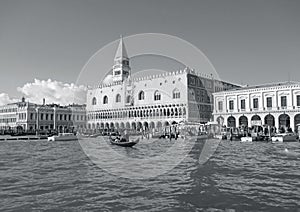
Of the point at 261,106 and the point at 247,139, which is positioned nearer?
the point at 247,139

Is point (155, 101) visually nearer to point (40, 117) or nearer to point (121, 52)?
point (121, 52)

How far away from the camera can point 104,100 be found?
3041 inches

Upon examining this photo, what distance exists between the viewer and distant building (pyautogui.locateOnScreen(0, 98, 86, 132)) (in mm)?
73000

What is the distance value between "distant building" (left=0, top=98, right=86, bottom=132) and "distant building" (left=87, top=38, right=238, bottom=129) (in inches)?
246

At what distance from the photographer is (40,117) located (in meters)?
74.0

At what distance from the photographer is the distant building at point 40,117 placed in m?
73.0

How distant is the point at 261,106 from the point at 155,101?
78.0ft

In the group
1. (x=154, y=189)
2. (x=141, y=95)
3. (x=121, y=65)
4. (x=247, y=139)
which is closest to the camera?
(x=154, y=189)

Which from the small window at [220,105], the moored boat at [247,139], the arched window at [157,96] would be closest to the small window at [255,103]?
the small window at [220,105]

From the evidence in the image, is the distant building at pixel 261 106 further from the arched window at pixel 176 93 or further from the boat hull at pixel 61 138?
the boat hull at pixel 61 138

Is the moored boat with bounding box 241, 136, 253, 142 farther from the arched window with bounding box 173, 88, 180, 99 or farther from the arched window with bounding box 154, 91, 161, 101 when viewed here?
the arched window with bounding box 154, 91, 161, 101

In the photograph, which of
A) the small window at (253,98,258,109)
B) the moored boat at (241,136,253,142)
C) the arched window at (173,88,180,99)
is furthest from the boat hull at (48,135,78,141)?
the small window at (253,98,258,109)

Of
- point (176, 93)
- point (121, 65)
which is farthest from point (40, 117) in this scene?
point (176, 93)

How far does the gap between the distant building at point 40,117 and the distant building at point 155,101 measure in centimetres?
624
